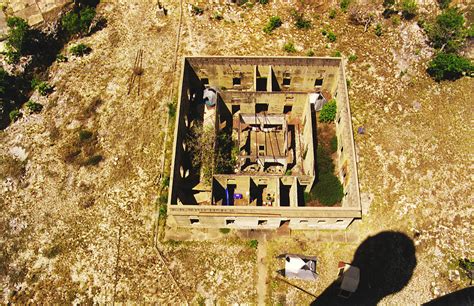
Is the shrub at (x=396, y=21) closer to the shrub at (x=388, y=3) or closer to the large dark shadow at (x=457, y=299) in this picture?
Result: the shrub at (x=388, y=3)

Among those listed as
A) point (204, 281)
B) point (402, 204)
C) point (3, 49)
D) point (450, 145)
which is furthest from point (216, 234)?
point (3, 49)

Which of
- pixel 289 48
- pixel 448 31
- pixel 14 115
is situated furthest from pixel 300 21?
pixel 14 115

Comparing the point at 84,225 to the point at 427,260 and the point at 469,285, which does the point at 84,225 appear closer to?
the point at 427,260

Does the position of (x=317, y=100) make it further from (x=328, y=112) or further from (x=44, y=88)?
(x=44, y=88)

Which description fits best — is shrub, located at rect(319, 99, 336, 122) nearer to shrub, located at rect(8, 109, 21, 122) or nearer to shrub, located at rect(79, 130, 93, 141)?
shrub, located at rect(79, 130, 93, 141)

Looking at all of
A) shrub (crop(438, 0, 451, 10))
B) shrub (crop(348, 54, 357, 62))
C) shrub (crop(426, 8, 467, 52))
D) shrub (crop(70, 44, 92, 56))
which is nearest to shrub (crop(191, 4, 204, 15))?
shrub (crop(70, 44, 92, 56))

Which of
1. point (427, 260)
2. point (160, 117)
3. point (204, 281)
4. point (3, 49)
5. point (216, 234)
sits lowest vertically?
point (204, 281)
